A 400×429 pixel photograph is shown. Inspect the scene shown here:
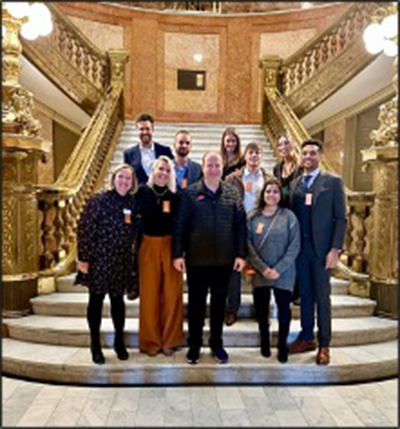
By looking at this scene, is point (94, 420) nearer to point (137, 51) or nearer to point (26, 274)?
point (26, 274)

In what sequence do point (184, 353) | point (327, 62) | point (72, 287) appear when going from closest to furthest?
point (184, 353), point (72, 287), point (327, 62)

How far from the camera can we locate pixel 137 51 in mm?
9609

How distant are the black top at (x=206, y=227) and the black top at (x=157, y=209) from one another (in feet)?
0.42

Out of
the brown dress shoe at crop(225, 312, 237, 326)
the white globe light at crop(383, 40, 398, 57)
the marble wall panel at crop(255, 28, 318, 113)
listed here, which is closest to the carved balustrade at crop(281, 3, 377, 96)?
the marble wall panel at crop(255, 28, 318, 113)

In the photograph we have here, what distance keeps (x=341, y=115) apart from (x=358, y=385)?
6.44 m

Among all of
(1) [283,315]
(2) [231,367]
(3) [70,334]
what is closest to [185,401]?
(2) [231,367]

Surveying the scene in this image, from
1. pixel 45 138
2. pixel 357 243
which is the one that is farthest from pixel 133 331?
pixel 45 138

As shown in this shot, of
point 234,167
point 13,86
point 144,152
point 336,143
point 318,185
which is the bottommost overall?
point 318,185

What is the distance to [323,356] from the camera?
3.19m

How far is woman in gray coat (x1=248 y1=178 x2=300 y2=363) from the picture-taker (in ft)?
10.2

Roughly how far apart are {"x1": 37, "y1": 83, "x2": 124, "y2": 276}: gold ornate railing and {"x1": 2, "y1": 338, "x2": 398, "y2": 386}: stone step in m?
1.14

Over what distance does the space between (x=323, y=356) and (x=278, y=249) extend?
3.01ft

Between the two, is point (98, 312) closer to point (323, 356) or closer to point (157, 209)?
point (157, 209)

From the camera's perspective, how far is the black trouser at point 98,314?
3.07 meters
